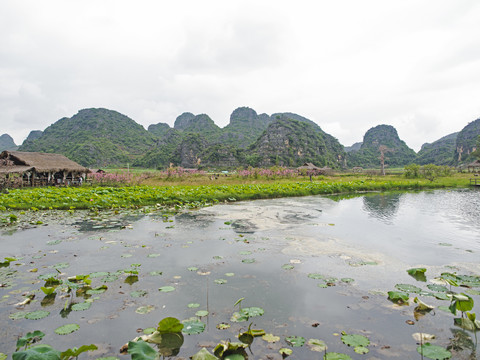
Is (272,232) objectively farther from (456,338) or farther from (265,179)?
(265,179)

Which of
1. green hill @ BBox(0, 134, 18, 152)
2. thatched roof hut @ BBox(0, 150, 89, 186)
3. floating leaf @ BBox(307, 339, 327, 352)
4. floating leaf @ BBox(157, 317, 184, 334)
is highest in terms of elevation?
green hill @ BBox(0, 134, 18, 152)

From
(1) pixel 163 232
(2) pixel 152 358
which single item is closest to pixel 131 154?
(1) pixel 163 232

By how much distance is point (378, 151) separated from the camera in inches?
4267

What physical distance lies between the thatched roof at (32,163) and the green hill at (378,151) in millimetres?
88773

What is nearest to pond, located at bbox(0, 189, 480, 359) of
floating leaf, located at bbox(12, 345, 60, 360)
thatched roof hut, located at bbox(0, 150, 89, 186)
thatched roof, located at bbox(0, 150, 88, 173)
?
floating leaf, located at bbox(12, 345, 60, 360)

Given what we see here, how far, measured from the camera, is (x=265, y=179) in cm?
2756

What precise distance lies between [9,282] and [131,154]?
90.0 meters

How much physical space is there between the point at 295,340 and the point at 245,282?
60.3 inches

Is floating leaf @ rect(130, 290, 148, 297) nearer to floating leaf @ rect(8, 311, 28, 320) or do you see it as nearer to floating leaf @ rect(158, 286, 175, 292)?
floating leaf @ rect(158, 286, 175, 292)

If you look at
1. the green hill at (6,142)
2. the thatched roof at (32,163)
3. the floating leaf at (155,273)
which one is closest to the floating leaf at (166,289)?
the floating leaf at (155,273)

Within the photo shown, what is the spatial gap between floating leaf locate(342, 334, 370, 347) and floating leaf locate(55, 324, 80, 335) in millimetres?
2711

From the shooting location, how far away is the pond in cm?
272

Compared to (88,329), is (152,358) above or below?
above

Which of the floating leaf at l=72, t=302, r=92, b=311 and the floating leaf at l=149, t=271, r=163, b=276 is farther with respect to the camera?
the floating leaf at l=149, t=271, r=163, b=276
